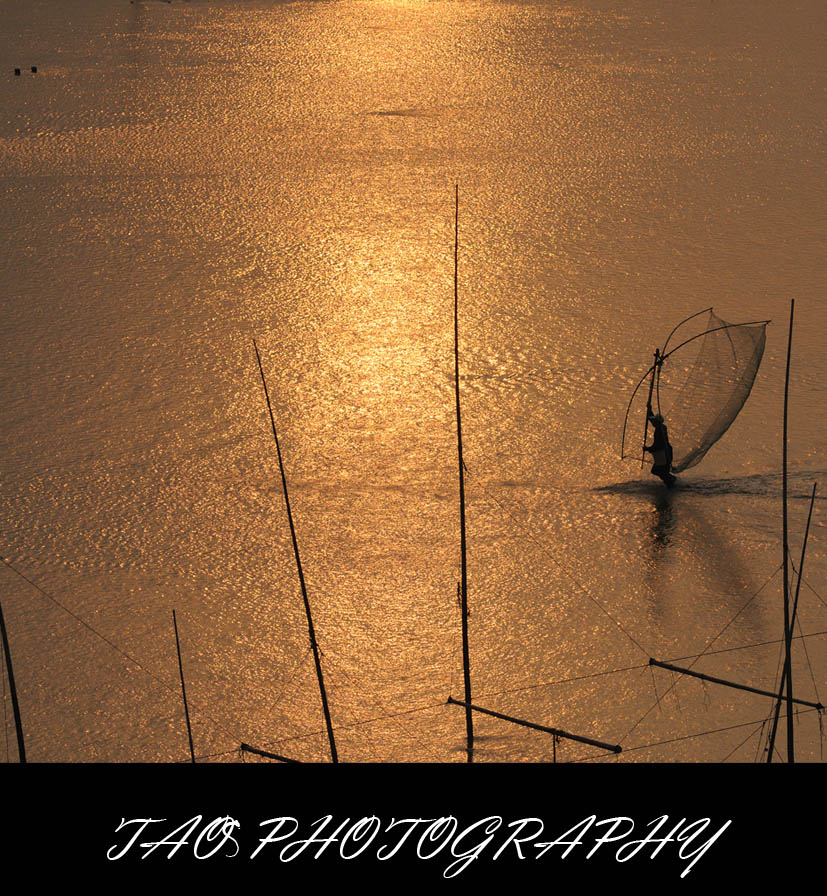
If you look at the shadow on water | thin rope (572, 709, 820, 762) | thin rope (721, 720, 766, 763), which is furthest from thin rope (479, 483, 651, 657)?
thin rope (721, 720, 766, 763)

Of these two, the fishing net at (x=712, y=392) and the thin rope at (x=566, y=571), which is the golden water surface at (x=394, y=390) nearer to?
the thin rope at (x=566, y=571)

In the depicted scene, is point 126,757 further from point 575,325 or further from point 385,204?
point 385,204

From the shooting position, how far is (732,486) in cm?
866

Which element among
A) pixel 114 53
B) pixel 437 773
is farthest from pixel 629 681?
pixel 114 53

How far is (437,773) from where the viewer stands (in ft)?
11.0

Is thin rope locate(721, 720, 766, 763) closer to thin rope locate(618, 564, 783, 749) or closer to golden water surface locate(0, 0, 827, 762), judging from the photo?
golden water surface locate(0, 0, 827, 762)

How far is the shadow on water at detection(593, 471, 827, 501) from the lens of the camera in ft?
28.2

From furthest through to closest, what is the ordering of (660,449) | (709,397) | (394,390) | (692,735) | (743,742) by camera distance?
(394,390) < (709,397) < (660,449) < (692,735) < (743,742)

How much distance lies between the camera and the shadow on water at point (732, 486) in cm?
861

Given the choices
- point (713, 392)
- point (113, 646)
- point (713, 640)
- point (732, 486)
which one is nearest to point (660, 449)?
point (732, 486)

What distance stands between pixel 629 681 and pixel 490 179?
816 centimetres

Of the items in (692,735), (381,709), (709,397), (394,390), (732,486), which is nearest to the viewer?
(692,735)

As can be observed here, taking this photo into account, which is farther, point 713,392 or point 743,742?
point 713,392

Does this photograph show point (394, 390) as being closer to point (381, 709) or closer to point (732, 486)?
point (732, 486)
